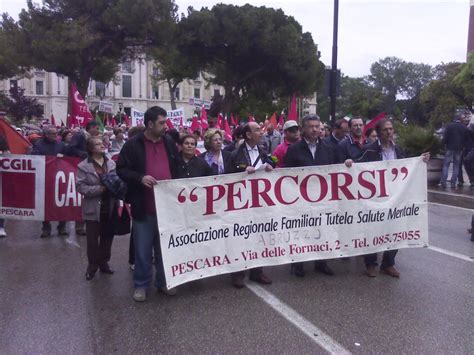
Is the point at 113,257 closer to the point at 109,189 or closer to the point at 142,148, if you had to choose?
the point at 109,189

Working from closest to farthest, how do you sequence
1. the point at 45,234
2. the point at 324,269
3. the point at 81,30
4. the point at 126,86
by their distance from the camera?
the point at 324,269 < the point at 45,234 < the point at 81,30 < the point at 126,86

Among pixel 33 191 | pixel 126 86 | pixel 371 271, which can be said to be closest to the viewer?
pixel 371 271

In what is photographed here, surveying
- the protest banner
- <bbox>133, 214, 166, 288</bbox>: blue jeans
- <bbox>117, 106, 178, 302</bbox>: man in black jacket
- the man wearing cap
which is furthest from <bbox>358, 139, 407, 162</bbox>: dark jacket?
the protest banner

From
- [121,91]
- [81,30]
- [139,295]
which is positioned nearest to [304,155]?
[139,295]

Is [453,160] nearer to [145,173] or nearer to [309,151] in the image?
[309,151]

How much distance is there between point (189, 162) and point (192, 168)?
0.07 m

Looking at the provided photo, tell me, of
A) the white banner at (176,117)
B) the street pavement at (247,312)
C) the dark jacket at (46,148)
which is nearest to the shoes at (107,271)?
the street pavement at (247,312)

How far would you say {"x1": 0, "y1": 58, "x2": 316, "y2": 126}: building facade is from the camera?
81.2m

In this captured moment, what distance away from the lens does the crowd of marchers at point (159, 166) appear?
4.63m

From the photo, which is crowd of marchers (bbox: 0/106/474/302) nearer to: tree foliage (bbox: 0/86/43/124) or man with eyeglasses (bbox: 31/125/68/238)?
man with eyeglasses (bbox: 31/125/68/238)

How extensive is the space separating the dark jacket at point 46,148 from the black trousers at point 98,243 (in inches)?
106

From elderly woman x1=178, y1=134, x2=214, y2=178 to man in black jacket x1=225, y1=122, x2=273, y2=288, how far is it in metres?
0.35

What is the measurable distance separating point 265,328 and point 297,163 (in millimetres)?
1972

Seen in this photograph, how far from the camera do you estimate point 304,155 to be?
213 inches
